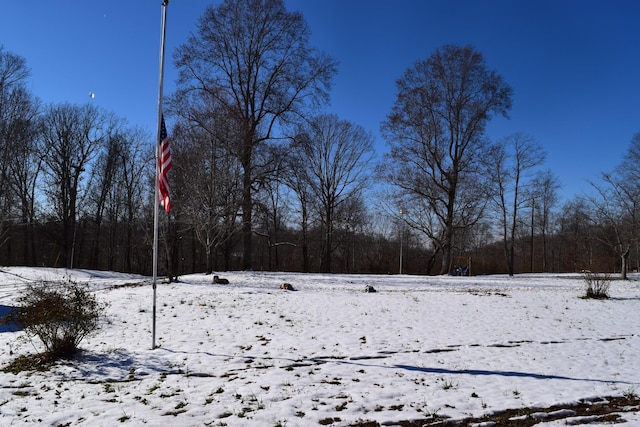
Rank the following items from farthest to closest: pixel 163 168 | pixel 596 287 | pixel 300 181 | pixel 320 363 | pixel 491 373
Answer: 1. pixel 300 181
2. pixel 596 287
3. pixel 163 168
4. pixel 320 363
5. pixel 491 373

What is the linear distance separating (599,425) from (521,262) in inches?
2488

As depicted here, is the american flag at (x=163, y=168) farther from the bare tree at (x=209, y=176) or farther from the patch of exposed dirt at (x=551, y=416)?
the bare tree at (x=209, y=176)

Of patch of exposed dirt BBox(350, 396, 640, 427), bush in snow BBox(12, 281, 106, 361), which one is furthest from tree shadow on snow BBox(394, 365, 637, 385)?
bush in snow BBox(12, 281, 106, 361)

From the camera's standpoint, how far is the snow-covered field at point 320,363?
5.17m

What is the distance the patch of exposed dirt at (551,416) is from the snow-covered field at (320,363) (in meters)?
0.12

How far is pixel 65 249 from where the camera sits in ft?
118

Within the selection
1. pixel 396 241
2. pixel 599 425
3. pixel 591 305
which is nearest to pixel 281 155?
pixel 591 305

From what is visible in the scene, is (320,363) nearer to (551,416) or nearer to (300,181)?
(551,416)

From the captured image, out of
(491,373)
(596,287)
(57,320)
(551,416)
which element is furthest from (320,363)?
(596,287)

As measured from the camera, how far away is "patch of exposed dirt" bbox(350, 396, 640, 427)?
15.4ft

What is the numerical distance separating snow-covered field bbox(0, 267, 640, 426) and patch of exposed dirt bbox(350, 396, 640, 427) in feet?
0.40

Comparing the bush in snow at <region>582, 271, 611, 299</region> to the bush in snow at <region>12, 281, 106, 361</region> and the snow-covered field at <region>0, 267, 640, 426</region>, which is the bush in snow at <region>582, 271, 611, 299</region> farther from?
the bush in snow at <region>12, 281, 106, 361</region>

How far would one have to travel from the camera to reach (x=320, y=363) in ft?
23.3

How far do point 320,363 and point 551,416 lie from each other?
Answer: 11.6 feet
